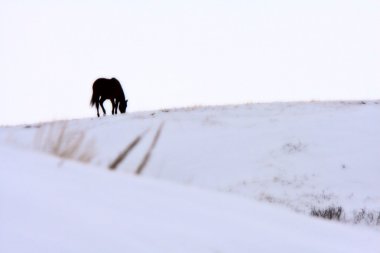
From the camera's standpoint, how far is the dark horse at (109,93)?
25078 millimetres

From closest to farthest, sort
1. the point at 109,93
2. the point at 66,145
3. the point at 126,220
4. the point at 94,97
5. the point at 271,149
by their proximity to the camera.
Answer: the point at 126,220 < the point at 66,145 < the point at 271,149 < the point at 94,97 < the point at 109,93

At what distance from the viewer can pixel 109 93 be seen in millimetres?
25375

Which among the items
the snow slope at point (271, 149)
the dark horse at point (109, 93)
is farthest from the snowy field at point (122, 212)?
the dark horse at point (109, 93)

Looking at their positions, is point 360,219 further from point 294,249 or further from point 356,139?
point 294,249

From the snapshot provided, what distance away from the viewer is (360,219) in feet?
32.9

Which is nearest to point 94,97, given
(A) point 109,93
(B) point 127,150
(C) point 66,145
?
(A) point 109,93

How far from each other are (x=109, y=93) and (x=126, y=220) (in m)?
24.6

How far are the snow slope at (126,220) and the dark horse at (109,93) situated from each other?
2334cm

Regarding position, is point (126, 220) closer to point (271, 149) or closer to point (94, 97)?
point (271, 149)

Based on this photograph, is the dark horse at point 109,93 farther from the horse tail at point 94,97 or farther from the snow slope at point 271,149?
the snow slope at point 271,149

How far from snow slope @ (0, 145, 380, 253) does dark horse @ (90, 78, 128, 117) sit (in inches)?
919

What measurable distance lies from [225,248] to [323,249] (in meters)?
0.34

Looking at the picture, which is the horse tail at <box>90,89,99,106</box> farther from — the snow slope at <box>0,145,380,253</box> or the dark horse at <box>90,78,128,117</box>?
the snow slope at <box>0,145,380,253</box>

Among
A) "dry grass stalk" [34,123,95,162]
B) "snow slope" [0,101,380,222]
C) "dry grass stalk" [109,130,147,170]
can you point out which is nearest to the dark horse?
"snow slope" [0,101,380,222]
